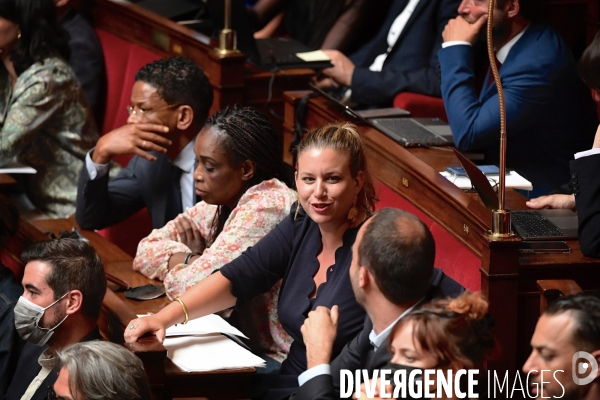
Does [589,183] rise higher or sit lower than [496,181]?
lower

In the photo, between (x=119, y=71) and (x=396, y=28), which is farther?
(x=119, y=71)

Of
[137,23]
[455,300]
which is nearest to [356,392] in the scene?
[455,300]

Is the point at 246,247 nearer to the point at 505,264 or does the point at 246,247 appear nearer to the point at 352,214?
the point at 352,214

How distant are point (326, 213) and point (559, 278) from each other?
59 centimetres

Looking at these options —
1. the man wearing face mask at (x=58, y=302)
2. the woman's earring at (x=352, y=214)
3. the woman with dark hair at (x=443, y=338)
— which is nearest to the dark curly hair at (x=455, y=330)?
the woman with dark hair at (x=443, y=338)

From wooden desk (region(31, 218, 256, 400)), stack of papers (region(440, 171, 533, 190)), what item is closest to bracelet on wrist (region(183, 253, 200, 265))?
wooden desk (region(31, 218, 256, 400))

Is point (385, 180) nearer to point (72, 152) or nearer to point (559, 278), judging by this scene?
point (559, 278)

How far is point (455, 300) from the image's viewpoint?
6.10ft

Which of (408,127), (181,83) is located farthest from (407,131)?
(181,83)

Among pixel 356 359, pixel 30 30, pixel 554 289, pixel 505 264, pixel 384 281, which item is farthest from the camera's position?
pixel 30 30

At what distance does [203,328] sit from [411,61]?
194 centimetres

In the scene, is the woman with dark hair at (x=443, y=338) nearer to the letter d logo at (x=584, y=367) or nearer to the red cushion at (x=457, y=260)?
the letter d logo at (x=584, y=367)

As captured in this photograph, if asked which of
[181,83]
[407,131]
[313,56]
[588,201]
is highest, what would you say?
[313,56]

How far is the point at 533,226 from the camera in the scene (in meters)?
2.64
